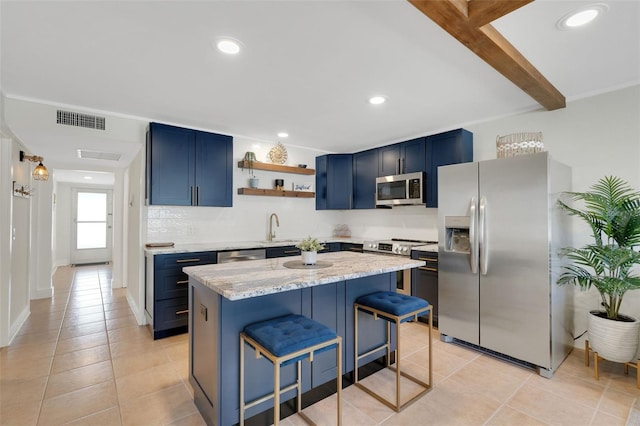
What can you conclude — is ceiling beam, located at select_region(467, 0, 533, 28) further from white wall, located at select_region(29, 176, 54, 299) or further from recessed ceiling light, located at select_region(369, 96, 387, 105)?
white wall, located at select_region(29, 176, 54, 299)

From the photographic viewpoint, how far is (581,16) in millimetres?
1779

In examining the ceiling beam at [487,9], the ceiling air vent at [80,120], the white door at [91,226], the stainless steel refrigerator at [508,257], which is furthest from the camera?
the white door at [91,226]

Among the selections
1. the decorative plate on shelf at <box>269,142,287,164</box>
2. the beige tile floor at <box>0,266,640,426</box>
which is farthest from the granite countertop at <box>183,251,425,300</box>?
the decorative plate on shelf at <box>269,142,287,164</box>

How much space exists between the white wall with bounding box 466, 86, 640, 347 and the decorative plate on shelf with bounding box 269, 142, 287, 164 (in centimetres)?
303

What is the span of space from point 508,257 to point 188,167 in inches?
140

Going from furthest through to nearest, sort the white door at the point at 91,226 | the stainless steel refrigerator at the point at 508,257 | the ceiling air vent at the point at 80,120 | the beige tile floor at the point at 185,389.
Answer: the white door at the point at 91,226, the ceiling air vent at the point at 80,120, the stainless steel refrigerator at the point at 508,257, the beige tile floor at the point at 185,389

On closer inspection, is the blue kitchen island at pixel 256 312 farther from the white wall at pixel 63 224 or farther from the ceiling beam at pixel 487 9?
the white wall at pixel 63 224

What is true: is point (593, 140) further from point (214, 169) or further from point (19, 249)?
point (19, 249)

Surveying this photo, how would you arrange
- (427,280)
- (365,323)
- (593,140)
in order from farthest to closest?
1. (427,280)
2. (593,140)
3. (365,323)

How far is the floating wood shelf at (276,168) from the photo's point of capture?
4.39 m

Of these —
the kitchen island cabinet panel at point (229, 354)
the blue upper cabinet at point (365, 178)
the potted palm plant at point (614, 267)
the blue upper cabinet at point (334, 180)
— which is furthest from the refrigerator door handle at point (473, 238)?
the blue upper cabinet at point (334, 180)

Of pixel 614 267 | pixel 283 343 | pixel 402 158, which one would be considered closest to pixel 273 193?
pixel 402 158

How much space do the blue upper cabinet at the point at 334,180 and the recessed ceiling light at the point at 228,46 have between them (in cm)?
311

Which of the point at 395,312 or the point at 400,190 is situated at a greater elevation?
the point at 400,190
